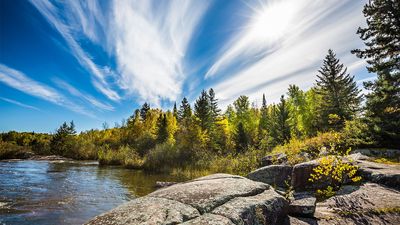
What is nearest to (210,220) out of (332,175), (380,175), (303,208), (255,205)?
(255,205)

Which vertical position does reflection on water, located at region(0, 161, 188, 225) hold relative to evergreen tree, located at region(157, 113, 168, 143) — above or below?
below

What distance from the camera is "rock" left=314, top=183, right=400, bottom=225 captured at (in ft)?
15.0

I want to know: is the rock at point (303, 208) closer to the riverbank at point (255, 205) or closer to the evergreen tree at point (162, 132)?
the riverbank at point (255, 205)

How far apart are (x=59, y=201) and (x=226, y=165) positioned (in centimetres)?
1211

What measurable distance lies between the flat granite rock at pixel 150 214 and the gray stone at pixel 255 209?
1.55ft

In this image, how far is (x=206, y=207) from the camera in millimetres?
3352

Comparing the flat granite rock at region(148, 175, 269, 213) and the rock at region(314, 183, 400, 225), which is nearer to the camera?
the flat granite rock at region(148, 175, 269, 213)

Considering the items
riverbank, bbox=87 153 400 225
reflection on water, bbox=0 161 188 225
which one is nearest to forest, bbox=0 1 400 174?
riverbank, bbox=87 153 400 225

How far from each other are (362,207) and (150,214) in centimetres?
484

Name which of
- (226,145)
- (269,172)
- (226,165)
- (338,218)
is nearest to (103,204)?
(269,172)

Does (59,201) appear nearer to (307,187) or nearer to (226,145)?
(307,187)

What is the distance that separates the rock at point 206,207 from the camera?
2.90 meters

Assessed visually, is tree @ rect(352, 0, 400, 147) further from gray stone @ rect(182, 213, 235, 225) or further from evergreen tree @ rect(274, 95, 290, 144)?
evergreen tree @ rect(274, 95, 290, 144)

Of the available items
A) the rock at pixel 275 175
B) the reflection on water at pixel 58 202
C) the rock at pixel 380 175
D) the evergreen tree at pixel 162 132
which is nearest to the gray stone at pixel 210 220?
the rock at pixel 380 175
